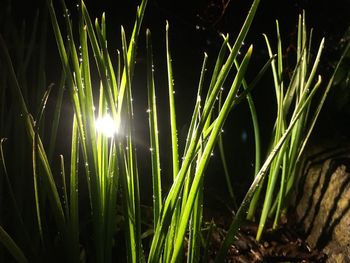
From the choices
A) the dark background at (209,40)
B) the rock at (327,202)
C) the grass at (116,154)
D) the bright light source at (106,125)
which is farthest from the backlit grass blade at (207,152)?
the dark background at (209,40)

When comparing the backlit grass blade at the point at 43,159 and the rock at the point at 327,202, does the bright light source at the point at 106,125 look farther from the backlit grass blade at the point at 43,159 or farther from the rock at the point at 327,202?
the rock at the point at 327,202

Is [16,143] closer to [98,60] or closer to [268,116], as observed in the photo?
[98,60]

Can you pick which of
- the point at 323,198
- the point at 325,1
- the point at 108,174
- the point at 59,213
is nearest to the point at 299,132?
the point at 323,198

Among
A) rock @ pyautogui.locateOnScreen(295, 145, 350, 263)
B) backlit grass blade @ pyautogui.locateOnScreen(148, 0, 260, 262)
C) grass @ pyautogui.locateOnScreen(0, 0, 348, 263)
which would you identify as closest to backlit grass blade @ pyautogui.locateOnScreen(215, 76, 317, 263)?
grass @ pyautogui.locateOnScreen(0, 0, 348, 263)

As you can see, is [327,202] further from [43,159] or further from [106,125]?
A: [43,159]

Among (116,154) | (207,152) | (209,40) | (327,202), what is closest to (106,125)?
(116,154)

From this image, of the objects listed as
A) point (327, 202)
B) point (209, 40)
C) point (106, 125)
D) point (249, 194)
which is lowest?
point (327, 202)
